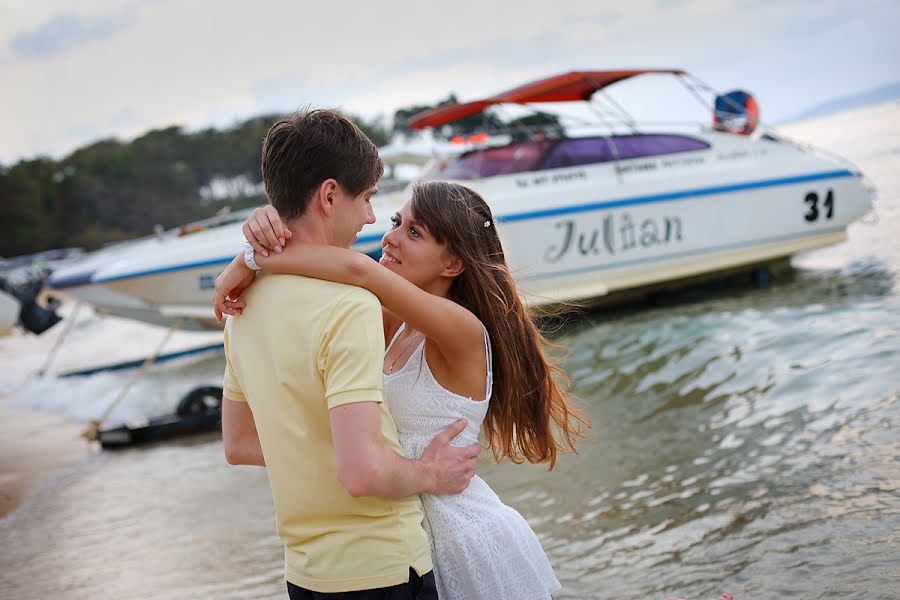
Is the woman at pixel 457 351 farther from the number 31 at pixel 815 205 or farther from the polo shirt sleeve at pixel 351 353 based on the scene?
the number 31 at pixel 815 205

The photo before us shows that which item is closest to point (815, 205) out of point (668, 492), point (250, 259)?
point (668, 492)

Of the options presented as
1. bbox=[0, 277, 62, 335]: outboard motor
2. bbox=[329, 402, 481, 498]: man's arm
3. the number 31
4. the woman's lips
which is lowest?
bbox=[0, 277, 62, 335]: outboard motor

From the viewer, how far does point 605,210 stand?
30.0 feet

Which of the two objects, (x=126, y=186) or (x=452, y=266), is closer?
(x=452, y=266)

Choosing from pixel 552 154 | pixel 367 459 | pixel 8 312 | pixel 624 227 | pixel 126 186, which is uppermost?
pixel 367 459

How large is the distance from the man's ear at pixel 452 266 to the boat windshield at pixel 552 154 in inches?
293

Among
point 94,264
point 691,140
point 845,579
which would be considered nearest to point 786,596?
point 845,579

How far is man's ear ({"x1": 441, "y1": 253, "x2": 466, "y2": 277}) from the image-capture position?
199 cm

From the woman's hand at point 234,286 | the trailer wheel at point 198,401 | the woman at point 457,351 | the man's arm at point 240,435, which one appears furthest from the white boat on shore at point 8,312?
the woman's hand at point 234,286

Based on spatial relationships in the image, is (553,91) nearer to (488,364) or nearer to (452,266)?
(452,266)

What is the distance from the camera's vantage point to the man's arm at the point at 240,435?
1982 mm

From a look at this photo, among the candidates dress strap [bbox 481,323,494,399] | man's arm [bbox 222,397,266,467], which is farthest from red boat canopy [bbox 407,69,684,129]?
man's arm [bbox 222,397,266,467]

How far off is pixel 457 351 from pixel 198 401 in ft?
19.9

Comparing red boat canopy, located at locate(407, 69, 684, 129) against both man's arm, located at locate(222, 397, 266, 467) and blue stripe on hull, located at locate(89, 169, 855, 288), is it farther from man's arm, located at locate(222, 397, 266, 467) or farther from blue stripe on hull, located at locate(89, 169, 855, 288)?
man's arm, located at locate(222, 397, 266, 467)
